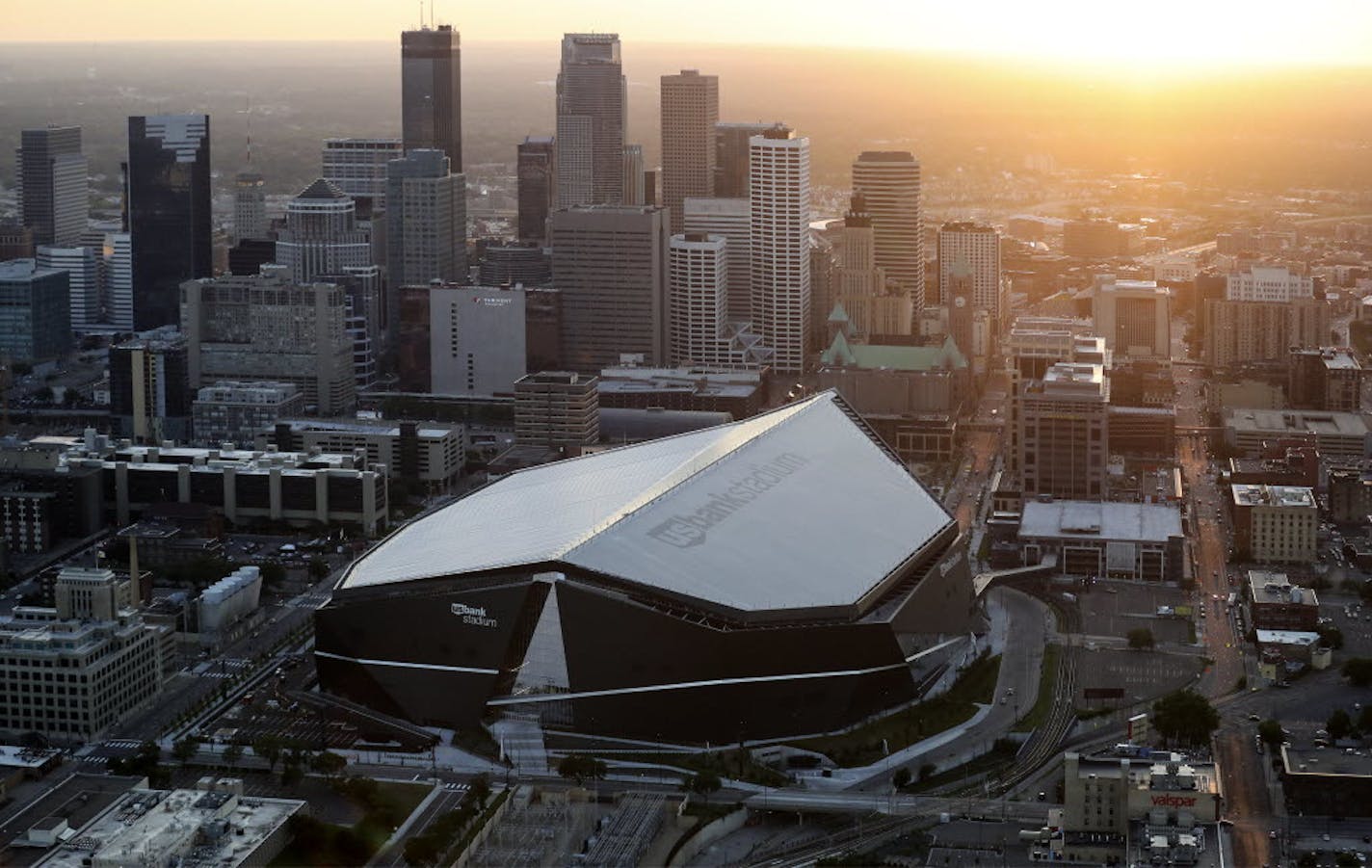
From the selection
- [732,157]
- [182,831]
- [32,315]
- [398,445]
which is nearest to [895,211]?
[732,157]

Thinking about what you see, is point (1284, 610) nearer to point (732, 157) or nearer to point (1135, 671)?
point (1135, 671)

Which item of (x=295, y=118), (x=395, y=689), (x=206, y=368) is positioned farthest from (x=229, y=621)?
(x=295, y=118)

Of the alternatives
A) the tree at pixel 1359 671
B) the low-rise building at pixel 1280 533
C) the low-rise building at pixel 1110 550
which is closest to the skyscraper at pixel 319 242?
the low-rise building at pixel 1110 550

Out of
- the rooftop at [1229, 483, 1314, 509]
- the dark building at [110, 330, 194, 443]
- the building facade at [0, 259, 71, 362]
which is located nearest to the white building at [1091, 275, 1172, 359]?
the rooftop at [1229, 483, 1314, 509]

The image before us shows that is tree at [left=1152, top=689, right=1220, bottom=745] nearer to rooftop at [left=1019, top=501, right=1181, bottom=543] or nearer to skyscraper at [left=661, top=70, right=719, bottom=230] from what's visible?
rooftop at [left=1019, top=501, right=1181, bottom=543]

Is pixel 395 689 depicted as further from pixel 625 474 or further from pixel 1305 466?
pixel 1305 466
